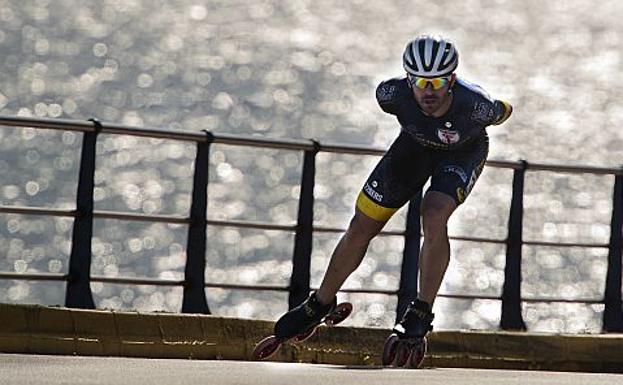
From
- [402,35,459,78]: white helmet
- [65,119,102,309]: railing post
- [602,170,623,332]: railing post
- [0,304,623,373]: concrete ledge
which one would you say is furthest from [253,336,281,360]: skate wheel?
[602,170,623,332]: railing post

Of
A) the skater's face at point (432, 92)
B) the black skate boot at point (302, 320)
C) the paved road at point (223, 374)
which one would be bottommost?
the paved road at point (223, 374)

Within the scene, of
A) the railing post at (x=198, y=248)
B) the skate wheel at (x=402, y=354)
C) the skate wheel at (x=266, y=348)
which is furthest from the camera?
the railing post at (x=198, y=248)

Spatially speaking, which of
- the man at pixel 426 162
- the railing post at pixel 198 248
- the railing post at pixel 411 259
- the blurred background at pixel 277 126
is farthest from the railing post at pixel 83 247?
the blurred background at pixel 277 126

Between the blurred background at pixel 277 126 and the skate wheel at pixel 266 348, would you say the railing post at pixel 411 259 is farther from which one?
the blurred background at pixel 277 126

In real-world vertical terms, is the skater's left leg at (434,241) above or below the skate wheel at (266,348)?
above

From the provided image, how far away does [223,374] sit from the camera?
33.8 ft

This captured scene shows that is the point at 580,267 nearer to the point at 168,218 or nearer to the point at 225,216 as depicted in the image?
the point at 225,216

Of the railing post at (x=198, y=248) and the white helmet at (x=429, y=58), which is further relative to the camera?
the railing post at (x=198, y=248)

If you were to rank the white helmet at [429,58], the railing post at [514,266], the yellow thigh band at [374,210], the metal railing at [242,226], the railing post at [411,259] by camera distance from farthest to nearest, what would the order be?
the railing post at [514,266] < the railing post at [411,259] < the metal railing at [242,226] < the yellow thigh band at [374,210] < the white helmet at [429,58]

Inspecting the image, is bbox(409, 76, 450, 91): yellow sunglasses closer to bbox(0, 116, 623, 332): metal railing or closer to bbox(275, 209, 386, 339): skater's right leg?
bbox(275, 209, 386, 339): skater's right leg

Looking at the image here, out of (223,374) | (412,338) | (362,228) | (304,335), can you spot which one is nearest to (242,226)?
(304,335)

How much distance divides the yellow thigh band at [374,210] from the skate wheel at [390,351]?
833mm

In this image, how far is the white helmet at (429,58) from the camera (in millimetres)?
11367

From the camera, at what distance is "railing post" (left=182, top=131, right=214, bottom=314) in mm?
13633
